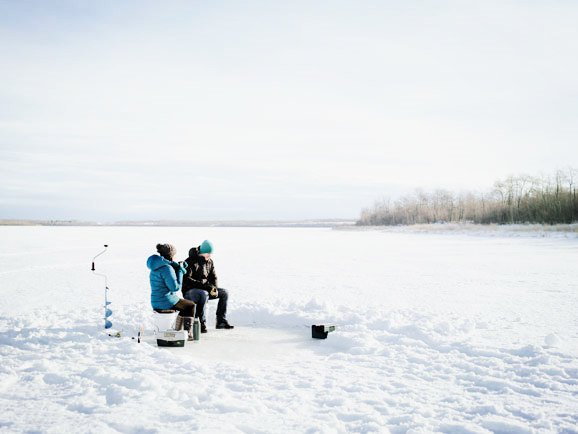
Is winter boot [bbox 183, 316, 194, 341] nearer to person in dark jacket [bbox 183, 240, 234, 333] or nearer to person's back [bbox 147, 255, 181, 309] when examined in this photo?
person's back [bbox 147, 255, 181, 309]

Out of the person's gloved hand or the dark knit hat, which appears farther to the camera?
the person's gloved hand

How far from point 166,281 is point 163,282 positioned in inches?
4.2

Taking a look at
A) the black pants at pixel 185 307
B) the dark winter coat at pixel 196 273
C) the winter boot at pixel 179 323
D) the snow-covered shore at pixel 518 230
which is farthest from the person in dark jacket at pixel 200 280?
the snow-covered shore at pixel 518 230

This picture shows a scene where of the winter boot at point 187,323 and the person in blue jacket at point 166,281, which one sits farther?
the winter boot at point 187,323

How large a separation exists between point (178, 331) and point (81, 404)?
194 centimetres

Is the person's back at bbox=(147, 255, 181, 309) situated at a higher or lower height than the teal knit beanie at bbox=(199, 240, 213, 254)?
lower

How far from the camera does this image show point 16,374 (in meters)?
→ 4.75

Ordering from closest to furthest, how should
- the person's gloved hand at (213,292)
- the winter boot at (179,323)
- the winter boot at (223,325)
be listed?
1. the winter boot at (179,323)
2. the person's gloved hand at (213,292)
3. the winter boot at (223,325)

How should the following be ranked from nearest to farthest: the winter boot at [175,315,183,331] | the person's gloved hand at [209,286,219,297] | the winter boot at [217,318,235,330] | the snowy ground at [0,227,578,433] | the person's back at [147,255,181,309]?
the snowy ground at [0,227,578,433] < the person's back at [147,255,181,309] < the winter boot at [175,315,183,331] < the person's gloved hand at [209,286,219,297] < the winter boot at [217,318,235,330]

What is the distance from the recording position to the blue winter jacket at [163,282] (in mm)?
5891

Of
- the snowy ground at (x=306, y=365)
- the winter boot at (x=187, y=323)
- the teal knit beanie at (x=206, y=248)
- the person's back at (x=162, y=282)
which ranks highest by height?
the teal knit beanie at (x=206, y=248)

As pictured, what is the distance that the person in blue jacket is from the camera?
19.4 feet

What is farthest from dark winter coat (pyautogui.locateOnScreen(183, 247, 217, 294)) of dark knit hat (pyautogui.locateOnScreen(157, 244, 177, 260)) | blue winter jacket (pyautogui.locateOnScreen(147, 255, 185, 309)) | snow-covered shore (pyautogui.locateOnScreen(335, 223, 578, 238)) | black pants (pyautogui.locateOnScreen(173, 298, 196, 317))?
snow-covered shore (pyautogui.locateOnScreen(335, 223, 578, 238))

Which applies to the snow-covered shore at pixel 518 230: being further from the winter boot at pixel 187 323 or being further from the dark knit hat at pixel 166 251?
the dark knit hat at pixel 166 251
